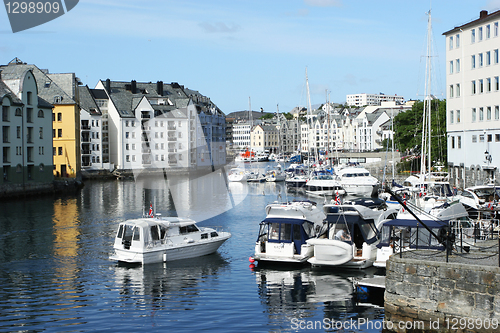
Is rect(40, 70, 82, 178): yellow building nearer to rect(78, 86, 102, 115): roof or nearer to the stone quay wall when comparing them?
rect(78, 86, 102, 115): roof

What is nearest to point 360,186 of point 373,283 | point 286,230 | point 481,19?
point 481,19

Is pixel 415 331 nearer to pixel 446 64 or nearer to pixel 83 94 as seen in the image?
pixel 446 64

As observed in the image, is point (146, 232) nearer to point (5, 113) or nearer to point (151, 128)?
point (5, 113)

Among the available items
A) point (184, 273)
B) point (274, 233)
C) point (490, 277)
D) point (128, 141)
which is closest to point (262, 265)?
point (274, 233)

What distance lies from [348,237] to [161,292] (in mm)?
10651

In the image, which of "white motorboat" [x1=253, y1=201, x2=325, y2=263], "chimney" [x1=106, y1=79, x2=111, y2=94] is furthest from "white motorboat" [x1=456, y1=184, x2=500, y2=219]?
"chimney" [x1=106, y1=79, x2=111, y2=94]

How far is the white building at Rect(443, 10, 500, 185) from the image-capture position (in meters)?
54.9

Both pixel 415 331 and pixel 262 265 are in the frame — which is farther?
pixel 262 265

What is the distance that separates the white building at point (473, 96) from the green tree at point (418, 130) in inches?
642

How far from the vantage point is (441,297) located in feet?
55.7

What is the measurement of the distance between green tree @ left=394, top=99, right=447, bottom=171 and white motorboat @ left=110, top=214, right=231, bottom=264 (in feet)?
183

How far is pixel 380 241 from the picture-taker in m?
28.6

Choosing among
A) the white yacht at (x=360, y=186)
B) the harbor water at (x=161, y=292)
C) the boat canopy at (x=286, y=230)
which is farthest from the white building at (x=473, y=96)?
the boat canopy at (x=286, y=230)

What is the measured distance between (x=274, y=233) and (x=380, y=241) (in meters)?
5.83
